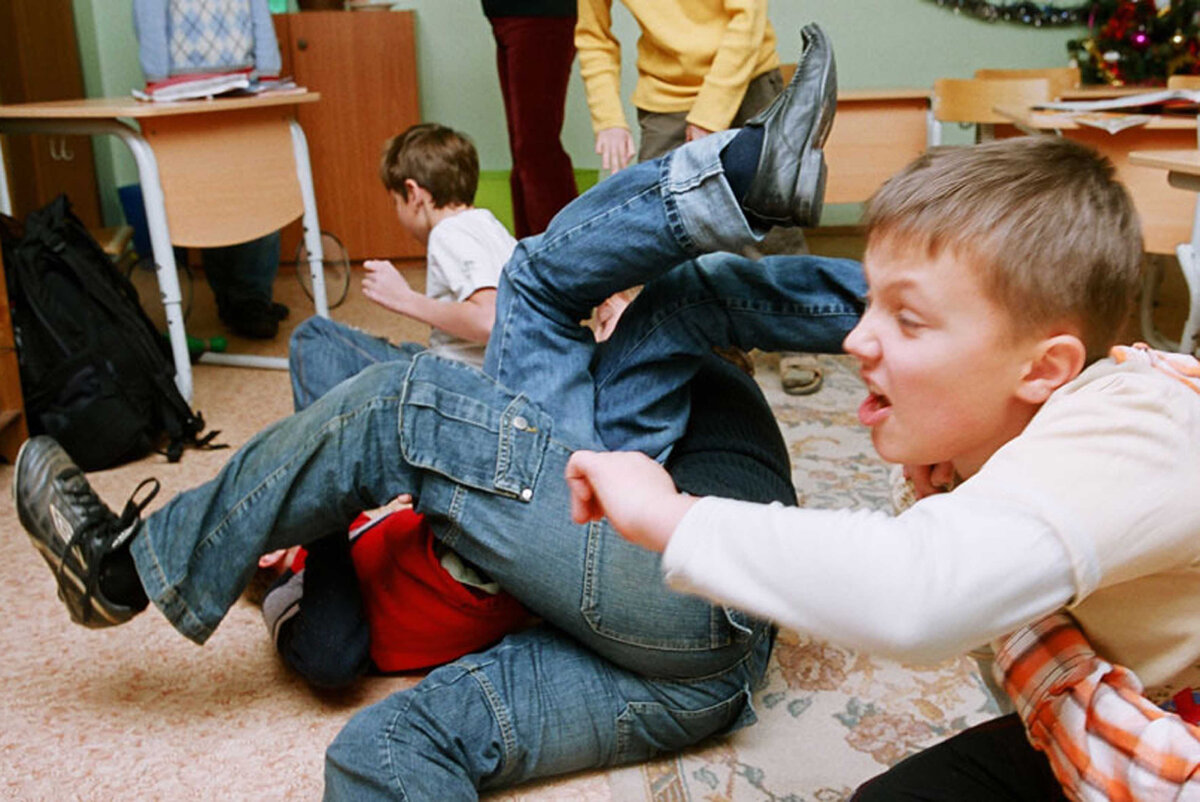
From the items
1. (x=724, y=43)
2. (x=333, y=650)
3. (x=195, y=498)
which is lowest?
(x=333, y=650)

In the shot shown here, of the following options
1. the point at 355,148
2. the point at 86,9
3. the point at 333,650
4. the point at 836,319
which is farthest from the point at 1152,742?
the point at 86,9

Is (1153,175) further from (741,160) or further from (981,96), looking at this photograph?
(741,160)

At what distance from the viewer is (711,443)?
1248 millimetres

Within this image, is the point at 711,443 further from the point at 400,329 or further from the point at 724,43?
the point at 400,329

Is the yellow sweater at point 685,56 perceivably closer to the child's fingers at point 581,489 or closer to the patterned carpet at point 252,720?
the patterned carpet at point 252,720

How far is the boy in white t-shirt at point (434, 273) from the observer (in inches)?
69.6

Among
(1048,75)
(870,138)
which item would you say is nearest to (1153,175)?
(870,138)

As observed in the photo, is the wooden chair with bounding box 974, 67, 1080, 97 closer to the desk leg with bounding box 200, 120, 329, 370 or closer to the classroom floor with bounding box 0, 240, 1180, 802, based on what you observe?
the desk leg with bounding box 200, 120, 329, 370

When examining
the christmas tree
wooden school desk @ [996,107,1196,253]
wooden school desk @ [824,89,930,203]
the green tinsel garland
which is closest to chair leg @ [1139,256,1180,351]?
wooden school desk @ [996,107,1196,253]

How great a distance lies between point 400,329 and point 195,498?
1.80 meters

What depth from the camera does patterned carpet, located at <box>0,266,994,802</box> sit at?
A: 1.11 metres

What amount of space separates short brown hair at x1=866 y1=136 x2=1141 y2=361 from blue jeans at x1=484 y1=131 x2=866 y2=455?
1.45 ft

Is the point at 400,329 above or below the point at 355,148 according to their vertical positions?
below

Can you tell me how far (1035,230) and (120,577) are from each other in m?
0.98
